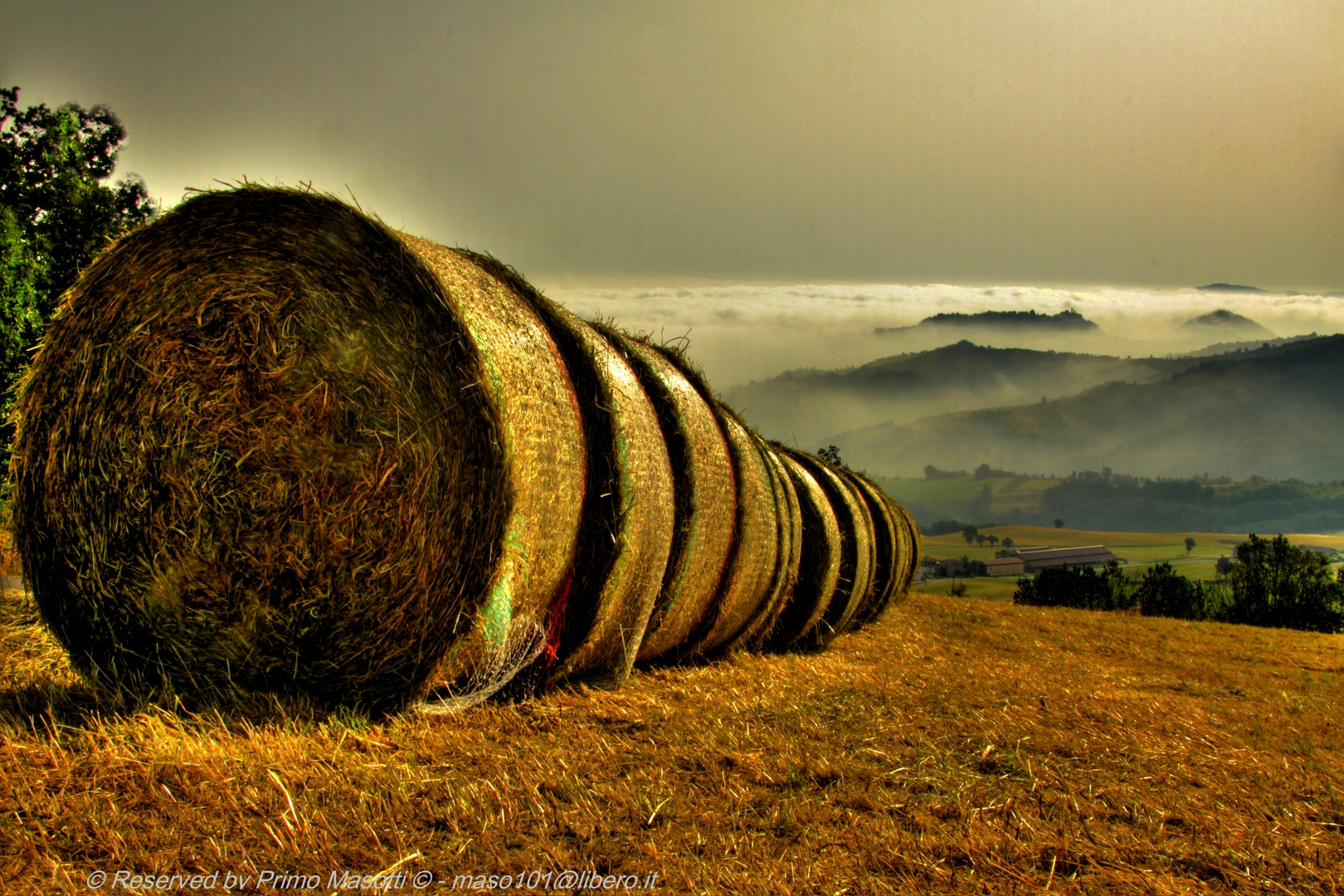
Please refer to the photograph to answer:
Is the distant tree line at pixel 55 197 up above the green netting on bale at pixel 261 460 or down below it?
above

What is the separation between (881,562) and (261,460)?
7160 millimetres

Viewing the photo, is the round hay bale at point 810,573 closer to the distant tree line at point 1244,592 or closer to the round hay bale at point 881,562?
the round hay bale at point 881,562

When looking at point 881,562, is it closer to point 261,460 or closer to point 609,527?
point 609,527

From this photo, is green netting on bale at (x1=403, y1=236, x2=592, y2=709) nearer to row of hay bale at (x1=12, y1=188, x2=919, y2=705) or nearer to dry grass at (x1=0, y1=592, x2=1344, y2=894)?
row of hay bale at (x1=12, y1=188, x2=919, y2=705)

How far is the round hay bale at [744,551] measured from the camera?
19.2ft

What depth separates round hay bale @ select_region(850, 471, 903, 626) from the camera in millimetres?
9644

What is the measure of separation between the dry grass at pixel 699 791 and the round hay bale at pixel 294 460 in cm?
37

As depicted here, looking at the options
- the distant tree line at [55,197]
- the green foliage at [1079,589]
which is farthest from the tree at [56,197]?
the green foliage at [1079,589]

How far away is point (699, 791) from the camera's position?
3.51 meters

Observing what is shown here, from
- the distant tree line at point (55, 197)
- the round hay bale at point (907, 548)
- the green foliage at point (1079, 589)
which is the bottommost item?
the green foliage at point (1079, 589)

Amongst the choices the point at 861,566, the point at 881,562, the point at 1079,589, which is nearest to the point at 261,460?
the point at 861,566

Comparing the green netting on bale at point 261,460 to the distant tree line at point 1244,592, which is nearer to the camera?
the green netting on bale at point 261,460

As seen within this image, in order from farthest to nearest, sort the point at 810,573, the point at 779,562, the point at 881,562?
the point at 881,562 → the point at 810,573 → the point at 779,562

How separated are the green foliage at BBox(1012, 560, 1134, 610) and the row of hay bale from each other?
15165 millimetres
